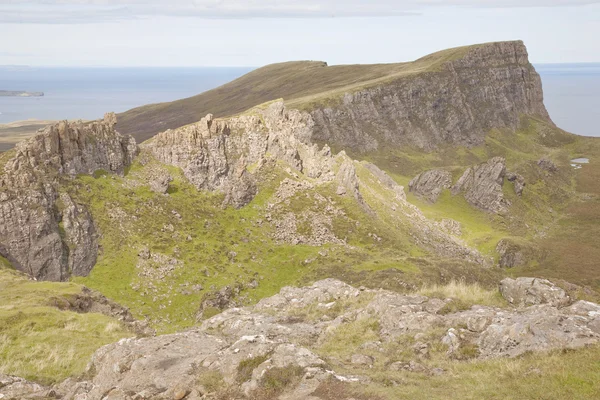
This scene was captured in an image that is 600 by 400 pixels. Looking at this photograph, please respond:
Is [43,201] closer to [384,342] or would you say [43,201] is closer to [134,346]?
[134,346]

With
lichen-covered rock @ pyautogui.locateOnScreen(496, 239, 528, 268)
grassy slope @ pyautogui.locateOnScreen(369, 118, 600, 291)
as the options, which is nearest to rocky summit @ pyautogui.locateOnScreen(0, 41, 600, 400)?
lichen-covered rock @ pyautogui.locateOnScreen(496, 239, 528, 268)

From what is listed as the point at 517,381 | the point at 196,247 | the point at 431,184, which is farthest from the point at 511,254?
the point at 517,381

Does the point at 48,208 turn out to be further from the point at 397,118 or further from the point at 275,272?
the point at 397,118

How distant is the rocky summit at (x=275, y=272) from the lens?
18.0 m

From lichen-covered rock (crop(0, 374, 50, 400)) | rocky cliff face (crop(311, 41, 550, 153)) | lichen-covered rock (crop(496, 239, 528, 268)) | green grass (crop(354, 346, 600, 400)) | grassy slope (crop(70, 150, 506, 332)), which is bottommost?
lichen-covered rock (crop(496, 239, 528, 268))

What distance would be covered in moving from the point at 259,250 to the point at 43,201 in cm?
2916

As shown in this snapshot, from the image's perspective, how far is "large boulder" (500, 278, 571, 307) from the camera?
27.0 metres

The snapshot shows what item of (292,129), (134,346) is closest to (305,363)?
(134,346)

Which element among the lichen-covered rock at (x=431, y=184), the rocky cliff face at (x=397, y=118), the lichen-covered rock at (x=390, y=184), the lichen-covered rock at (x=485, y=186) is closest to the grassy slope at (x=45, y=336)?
the lichen-covered rock at (x=390, y=184)

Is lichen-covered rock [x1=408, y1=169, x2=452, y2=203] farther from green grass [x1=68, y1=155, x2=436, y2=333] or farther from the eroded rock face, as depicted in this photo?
green grass [x1=68, y1=155, x2=436, y2=333]

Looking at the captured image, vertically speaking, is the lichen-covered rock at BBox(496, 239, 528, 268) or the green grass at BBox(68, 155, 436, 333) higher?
the green grass at BBox(68, 155, 436, 333)

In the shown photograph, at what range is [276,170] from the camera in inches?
3214

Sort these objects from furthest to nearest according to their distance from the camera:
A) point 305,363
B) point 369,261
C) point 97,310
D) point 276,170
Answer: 1. point 276,170
2. point 369,261
3. point 97,310
4. point 305,363

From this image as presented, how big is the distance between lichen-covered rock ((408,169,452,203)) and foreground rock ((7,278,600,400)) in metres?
105
